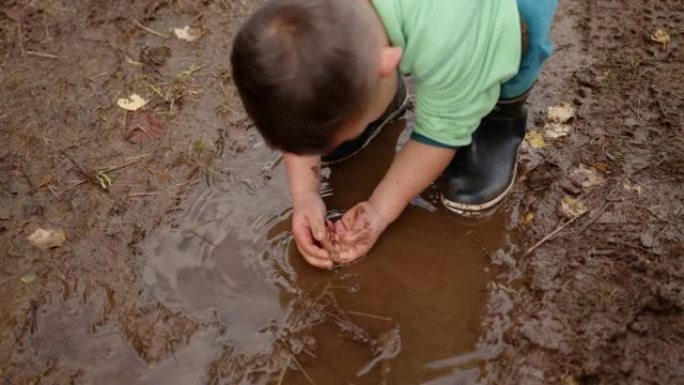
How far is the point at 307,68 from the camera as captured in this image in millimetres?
1529

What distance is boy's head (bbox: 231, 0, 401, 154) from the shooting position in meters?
1.53

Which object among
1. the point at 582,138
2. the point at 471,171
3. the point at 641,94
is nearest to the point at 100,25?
the point at 471,171

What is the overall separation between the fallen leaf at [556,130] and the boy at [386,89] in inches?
7.1

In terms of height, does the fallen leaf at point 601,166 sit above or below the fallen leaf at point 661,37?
below

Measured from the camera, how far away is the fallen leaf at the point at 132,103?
271 cm

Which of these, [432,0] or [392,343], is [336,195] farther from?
[432,0]

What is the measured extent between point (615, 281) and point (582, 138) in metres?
0.62

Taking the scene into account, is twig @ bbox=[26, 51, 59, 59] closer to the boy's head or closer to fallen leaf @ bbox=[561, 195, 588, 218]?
the boy's head

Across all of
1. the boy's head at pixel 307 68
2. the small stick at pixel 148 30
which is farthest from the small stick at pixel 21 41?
the boy's head at pixel 307 68

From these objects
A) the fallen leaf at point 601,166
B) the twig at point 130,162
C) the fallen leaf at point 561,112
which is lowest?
the twig at point 130,162

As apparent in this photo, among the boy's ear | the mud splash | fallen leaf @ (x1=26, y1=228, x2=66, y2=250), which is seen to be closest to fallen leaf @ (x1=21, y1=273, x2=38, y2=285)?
fallen leaf @ (x1=26, y1=228, x2=66, y2=250)

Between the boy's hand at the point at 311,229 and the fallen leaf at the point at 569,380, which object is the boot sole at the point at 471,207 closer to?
the boy's hand at the point at 311,229

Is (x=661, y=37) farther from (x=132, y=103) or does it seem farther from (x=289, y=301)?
(x=132, y=103)

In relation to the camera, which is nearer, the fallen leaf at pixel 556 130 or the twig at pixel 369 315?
the twig at pixel 369 315
